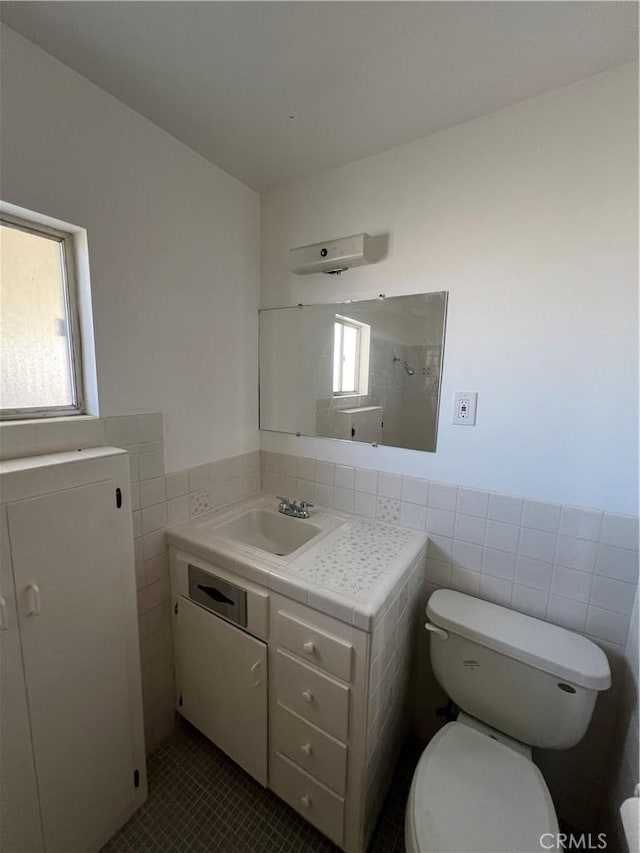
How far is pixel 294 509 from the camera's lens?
5.41 ft

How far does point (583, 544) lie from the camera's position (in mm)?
1162

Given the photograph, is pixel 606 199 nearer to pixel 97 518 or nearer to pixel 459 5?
pixel 459 5

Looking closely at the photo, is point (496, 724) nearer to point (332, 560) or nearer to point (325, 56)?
point (332, 560)

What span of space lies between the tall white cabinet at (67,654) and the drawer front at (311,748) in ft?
1.74

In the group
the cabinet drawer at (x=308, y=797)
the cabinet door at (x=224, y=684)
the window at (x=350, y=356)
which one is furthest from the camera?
the window at (x=350, y=356)

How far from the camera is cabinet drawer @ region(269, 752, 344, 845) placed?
1.10 m

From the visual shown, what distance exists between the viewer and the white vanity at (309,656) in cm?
103

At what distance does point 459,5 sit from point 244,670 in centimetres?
205

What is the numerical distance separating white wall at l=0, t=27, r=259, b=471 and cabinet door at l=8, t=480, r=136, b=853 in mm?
415

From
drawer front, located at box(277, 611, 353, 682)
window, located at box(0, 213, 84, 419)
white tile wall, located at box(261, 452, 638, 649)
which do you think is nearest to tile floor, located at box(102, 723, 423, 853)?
drawer front, located at box(277, 611, 353, 682)

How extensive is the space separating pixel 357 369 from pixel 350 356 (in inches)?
2.8

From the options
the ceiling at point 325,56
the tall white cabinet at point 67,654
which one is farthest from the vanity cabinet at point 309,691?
the ceiling at point 325,56

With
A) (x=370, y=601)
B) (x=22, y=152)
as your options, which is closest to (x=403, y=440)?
(x=370, y=601)

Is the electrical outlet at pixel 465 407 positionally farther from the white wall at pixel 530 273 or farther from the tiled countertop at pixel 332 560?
the tiled countertop at pixel 332 560
